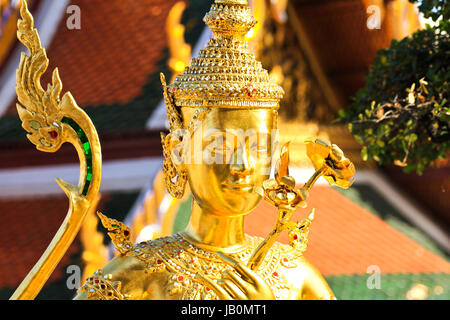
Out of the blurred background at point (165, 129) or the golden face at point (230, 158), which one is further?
the blurred background at point (165, 129)

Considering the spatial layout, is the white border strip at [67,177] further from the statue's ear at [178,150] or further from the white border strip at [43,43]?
the statue's ear at [178,150]

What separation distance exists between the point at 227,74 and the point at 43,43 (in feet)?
11.9

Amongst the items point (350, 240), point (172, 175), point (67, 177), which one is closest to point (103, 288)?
point (172, 175)

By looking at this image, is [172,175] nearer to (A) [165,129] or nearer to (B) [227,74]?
(B) [227,74]

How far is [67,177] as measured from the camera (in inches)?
252

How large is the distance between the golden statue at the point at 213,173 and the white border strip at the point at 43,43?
345cm

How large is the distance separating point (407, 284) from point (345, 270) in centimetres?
42

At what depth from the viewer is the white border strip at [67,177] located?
620 cm

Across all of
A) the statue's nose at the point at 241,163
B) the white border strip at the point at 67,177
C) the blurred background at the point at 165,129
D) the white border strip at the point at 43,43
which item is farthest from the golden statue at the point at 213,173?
the white border strip at the point at 43,43

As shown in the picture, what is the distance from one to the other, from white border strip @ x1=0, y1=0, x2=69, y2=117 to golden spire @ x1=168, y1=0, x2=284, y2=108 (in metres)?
3.46

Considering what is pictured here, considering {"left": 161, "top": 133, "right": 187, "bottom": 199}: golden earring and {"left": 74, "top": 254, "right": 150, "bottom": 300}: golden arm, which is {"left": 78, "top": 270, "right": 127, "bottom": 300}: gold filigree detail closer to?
{"left": 74, "top": 254, "right": 150, "bottom": 300}: golden arm
